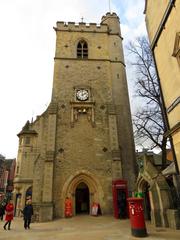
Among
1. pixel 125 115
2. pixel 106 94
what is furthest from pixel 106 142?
pixel 106 94

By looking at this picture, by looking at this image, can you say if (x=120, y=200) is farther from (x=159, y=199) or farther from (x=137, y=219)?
(x=137, y=219)

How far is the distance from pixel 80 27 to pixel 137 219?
21.4 m

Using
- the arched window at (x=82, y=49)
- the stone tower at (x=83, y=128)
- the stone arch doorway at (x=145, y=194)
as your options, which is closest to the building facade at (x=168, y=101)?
the stone arch doorway at (x=145, y=194)

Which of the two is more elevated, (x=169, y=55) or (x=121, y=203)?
(x=169, y=55)

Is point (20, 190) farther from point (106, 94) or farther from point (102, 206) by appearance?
point (106, 94)

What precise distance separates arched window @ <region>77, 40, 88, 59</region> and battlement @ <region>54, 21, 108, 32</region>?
169 cm

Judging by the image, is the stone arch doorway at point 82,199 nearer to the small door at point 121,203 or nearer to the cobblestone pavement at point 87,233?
the small door at point 121,203

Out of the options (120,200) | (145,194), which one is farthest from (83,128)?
(145,194)

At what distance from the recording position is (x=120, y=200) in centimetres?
1366

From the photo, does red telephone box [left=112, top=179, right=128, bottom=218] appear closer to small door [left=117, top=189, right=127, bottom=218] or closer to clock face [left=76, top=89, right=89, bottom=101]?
small door [left=117, top=189, right=127, bottom=218]

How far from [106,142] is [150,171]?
21.7 feet

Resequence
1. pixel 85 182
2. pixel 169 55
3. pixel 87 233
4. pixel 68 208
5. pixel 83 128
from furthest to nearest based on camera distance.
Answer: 1. pixel 83 128
2. pixel 85 182
3. pixel 68 208
4. pixel 169 55
5. pixel 87 233

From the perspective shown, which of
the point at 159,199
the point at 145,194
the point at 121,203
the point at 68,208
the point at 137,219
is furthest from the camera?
the point at 68,208

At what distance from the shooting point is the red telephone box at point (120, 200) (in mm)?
13180
